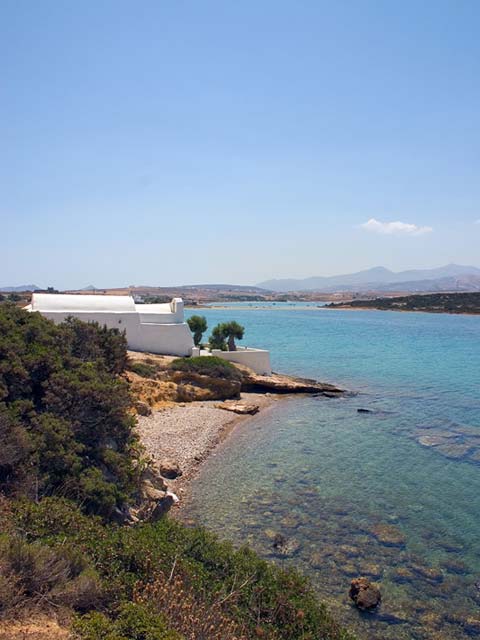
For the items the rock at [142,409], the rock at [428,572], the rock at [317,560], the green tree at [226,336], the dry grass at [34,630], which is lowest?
the rock at [428,572]

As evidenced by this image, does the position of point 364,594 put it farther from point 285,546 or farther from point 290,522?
point 290,522

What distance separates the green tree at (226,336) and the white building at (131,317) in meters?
3.83

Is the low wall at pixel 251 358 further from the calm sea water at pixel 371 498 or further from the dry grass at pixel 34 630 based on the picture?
the dry grass at pixel 34 630

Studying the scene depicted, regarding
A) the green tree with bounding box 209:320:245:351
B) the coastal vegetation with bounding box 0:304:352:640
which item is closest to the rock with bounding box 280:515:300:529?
the coastal vegetation with bounding box 0:304:352:640

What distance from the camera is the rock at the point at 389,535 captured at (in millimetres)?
12117

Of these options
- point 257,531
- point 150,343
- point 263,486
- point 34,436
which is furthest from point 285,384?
point 34,436

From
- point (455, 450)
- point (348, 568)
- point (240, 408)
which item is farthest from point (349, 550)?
point (240, 408)

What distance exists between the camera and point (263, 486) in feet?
50.9

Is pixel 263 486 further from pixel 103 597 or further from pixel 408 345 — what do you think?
pixel 408 345

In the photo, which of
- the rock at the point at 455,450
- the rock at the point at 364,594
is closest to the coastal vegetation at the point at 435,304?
the rock at the point at 455,450

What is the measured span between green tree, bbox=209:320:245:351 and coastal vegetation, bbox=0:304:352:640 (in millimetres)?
19855

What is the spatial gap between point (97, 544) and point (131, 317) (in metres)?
22.1

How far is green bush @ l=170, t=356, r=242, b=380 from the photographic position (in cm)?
2721

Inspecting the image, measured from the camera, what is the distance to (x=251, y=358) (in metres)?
32.5
